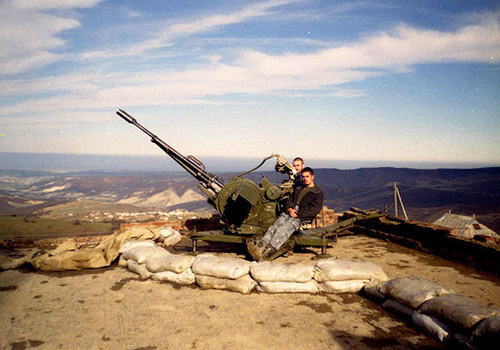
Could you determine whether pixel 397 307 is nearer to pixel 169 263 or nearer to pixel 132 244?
pixel 169 263

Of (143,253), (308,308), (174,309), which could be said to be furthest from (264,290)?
(143,253)

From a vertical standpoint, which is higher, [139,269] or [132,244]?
[132,244]

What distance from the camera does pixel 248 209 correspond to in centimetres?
563

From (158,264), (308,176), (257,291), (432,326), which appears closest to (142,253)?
(158,264)

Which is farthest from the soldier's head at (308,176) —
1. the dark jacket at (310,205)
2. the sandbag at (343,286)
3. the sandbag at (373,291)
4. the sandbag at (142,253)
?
the sandbag at (142,253)

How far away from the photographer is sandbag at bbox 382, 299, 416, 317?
3.33 metres

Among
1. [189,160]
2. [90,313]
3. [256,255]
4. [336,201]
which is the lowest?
[336,201]

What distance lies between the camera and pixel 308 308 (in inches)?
147

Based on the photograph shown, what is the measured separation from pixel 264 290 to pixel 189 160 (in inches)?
139

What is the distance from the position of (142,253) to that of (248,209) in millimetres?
1919

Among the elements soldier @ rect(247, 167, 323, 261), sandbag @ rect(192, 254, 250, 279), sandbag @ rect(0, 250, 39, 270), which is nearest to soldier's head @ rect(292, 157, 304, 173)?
soldier @ rect(247, 167, 323, 261)

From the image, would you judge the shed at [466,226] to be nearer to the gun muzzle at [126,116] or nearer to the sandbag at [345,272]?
the sandbag at [345,272]

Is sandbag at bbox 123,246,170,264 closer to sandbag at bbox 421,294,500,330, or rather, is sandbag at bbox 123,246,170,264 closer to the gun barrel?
the gun barrel

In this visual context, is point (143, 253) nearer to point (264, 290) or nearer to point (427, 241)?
point (264, 290)
